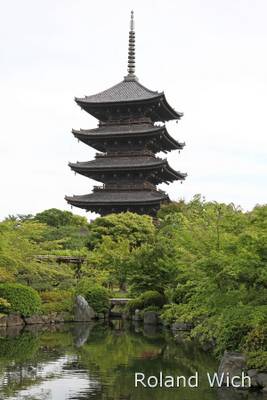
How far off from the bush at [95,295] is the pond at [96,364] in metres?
5.88

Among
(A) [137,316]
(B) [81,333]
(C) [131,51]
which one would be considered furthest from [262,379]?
(C) [131,51]

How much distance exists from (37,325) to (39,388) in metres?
16.0

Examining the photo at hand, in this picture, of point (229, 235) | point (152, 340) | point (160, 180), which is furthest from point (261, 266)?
point (160, 180)

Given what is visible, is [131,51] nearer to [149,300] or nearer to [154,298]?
[149,300]

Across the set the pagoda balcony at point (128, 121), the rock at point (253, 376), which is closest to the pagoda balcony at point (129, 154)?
the pagoda balcony at point (128, 121)

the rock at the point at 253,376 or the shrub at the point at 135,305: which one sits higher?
the shrub at the point at 135,305

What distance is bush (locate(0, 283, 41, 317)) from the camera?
93.9 feet

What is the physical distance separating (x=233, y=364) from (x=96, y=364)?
455cm

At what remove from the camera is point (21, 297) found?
28.9 m

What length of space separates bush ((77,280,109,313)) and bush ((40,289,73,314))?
3.53 feet

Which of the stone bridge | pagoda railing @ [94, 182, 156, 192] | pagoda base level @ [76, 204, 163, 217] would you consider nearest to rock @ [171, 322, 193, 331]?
the stone bridge

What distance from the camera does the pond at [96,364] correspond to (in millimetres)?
13945

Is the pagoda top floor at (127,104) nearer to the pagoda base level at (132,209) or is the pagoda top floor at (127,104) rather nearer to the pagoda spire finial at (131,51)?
the pagoda spire finial at (131,51)

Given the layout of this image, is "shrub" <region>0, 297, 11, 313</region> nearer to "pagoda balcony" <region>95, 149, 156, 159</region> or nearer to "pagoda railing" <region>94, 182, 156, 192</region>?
"pagoda railing" <region>94, 182, 156, 192</region>
